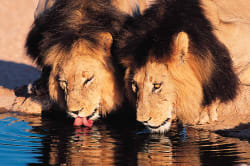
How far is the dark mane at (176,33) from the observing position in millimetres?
5148

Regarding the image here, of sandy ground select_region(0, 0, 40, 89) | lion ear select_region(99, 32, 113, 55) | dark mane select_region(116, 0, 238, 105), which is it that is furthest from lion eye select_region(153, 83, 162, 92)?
sandy ground select_region(0, 0, 40, 89)

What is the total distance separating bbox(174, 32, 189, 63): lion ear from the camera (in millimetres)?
4938

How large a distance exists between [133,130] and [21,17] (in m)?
14.8

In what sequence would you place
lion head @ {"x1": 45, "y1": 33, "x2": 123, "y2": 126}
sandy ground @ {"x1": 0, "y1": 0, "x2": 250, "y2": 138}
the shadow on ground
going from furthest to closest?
the shadow on ground, sandy ground @ {"x1": 0, "y1": 0, "x2": 250, "y2": 138}, lion head @ {"x1": 45, "y1": 33, "x2": 123, "y2": 126}

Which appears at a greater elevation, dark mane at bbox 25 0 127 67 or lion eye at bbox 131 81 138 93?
dark mane at bbox 25 0 127 67

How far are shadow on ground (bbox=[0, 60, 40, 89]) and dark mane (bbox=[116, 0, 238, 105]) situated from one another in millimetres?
4996

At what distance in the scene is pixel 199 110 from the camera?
18.3 ft

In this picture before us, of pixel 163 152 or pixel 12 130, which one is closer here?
pixel 163 152

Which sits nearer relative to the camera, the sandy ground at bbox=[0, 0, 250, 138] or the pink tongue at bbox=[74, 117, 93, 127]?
the pink tongue at bbox=[74, 117, 93, 127]

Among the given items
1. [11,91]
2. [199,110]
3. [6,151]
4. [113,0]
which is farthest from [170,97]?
[11,91]

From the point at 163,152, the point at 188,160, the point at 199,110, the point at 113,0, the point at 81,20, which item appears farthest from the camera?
the point at 113,0

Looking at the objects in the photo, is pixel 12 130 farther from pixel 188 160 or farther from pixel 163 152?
pixel 188 160

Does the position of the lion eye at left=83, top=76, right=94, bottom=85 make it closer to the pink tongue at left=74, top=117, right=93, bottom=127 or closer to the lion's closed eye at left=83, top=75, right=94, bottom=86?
the lion's closed eye at left=83, top=75, right=94, bottom=86

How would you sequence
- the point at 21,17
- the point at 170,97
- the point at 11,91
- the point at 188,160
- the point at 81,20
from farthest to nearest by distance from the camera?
1. the point at 21,17
2. the point at 11,91
3. the point at 81,20
4. the point at 170,97
5. the point at 188,160
